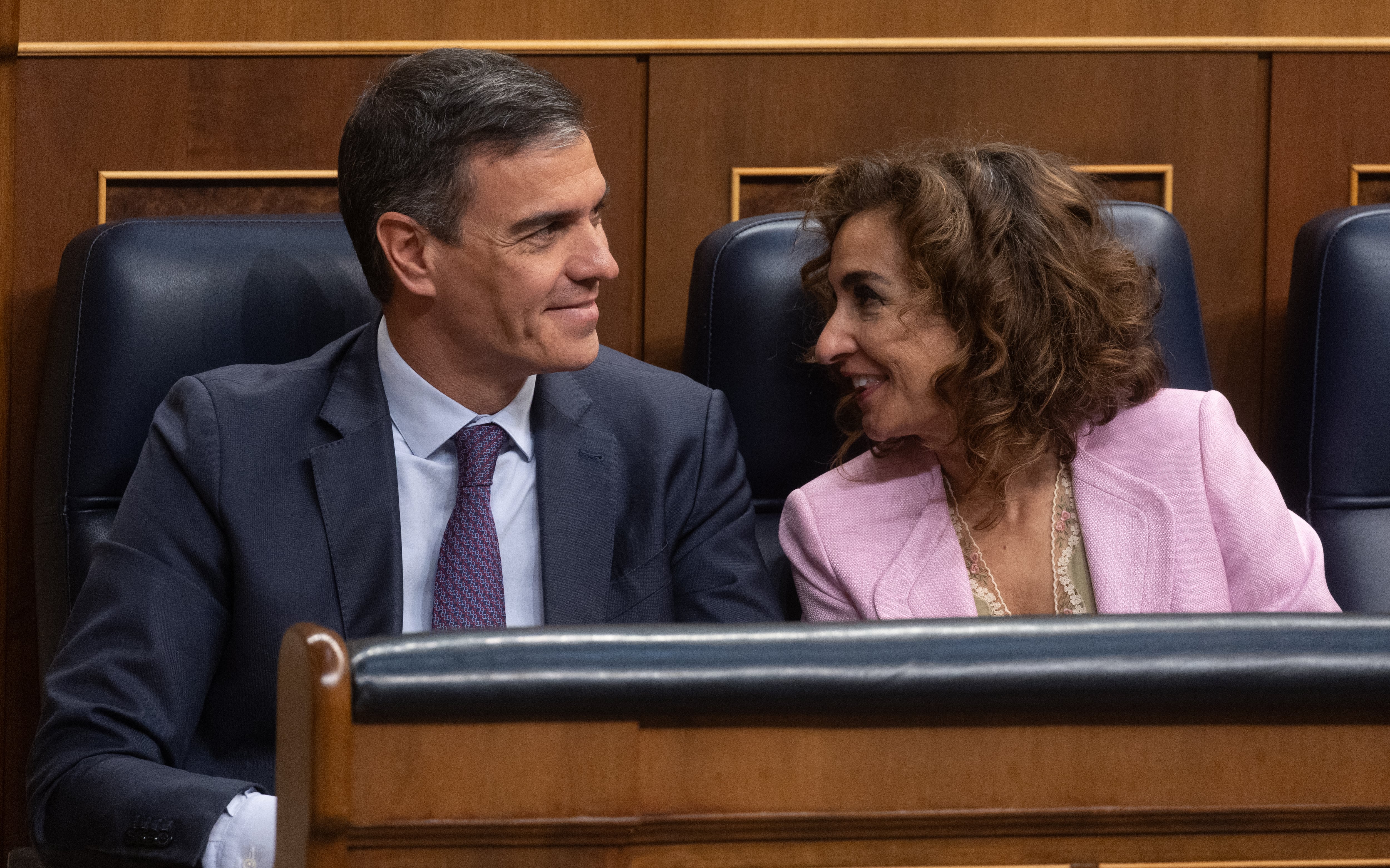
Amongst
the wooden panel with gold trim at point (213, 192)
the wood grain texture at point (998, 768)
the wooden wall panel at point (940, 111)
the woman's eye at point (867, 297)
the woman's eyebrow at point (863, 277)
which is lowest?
the wood grain texture at point (998, 768)

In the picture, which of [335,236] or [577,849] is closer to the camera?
[577,849]

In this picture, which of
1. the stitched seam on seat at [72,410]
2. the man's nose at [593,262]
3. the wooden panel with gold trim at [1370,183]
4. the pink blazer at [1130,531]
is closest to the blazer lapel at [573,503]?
the man's nose at [593,262]

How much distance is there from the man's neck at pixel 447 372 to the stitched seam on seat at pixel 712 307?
250 millimetres

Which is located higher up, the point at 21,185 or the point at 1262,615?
the point at 21,185

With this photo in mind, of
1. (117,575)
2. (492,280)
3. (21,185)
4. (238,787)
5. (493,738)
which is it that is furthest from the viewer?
(21,185)

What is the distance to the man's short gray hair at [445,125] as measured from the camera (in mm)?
1390

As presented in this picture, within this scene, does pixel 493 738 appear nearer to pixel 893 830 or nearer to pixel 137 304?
pixel 893 830

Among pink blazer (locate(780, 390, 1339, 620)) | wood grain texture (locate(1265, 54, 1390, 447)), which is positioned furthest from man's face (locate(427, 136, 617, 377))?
wood grain texture (locate(1265, 54, 1390, 447))

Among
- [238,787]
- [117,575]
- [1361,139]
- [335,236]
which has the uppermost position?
[1361,139]

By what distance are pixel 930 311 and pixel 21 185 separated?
1.16m

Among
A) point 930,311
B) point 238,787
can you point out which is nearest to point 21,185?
point 238,787

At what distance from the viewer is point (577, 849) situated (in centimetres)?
54

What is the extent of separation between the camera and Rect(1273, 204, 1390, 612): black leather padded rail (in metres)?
1.59

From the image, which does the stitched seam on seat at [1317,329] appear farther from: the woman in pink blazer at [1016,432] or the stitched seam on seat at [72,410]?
the stitched seam on seat at [72,410]
